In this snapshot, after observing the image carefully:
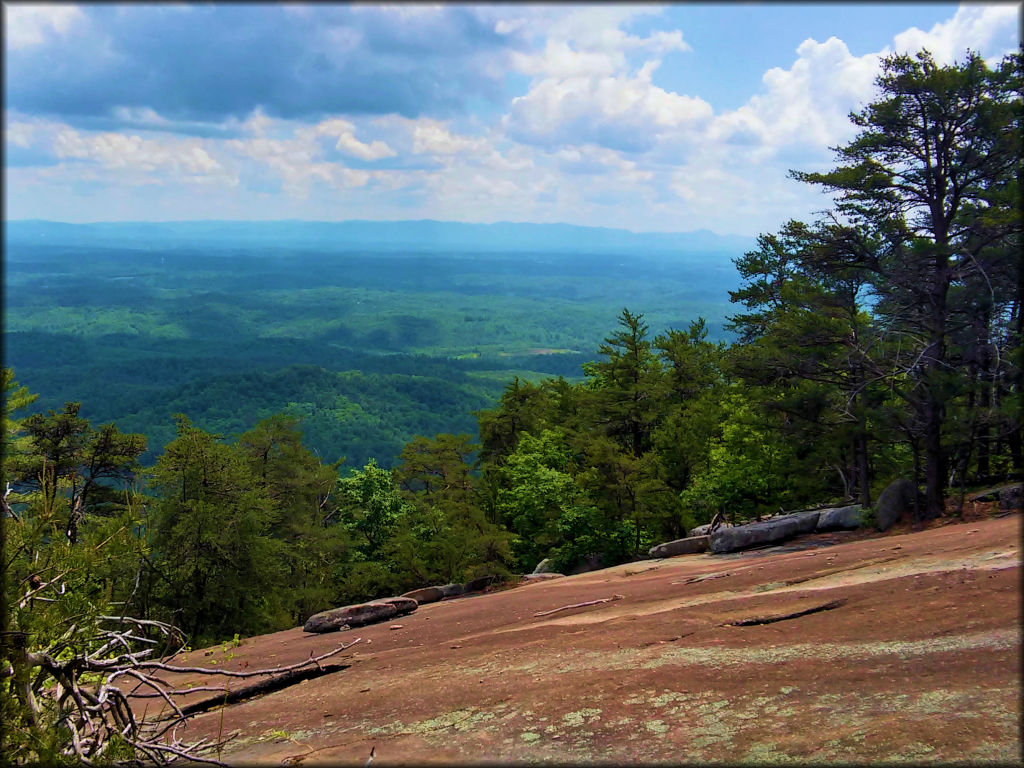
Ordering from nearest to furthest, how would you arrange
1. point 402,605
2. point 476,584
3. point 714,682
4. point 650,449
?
point 714,682 → point 402,605 → point 476,584 → point 650,449

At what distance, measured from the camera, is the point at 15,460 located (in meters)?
22.9

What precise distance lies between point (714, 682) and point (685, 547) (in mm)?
15376

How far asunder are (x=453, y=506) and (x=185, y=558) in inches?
506

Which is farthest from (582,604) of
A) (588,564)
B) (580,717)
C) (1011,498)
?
(588,564)

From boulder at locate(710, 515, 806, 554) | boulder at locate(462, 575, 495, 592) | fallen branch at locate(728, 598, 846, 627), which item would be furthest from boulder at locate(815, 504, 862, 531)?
boulder at locate(462, 575, 495, 592)

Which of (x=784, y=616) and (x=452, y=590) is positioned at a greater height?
(x=784, y=616)

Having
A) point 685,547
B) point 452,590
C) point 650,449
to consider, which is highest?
point 650,449

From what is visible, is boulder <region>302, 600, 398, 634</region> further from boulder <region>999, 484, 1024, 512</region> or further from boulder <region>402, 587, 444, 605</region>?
boulder <region>999, 484, 1024, 512</region>

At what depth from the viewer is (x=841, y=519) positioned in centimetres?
1986

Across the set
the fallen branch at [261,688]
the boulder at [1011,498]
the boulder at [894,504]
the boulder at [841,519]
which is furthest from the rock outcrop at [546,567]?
the fallen branch at [261,688]

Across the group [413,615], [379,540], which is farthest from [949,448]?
[379,540]

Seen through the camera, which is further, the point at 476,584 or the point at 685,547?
the point at 476,584

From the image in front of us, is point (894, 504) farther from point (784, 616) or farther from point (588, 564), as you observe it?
point (588, 564)

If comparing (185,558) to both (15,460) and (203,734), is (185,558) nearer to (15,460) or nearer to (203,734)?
(15,460)
